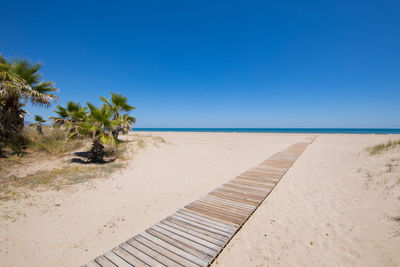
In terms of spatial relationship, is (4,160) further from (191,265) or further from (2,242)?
(191,265)

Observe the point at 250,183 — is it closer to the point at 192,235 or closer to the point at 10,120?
the point at 192,235

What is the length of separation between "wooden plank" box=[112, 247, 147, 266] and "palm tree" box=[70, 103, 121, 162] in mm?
5745

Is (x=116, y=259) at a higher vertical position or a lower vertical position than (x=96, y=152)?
lower

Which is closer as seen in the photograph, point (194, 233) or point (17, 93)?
point (194, 233)

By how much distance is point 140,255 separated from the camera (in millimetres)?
2482

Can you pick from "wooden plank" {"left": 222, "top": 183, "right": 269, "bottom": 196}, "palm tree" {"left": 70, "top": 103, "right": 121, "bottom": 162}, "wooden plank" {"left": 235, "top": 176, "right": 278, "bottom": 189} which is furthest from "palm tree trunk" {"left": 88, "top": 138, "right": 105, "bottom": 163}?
"wooden plank" {"left": 235, "top": 176, "right": 278, "bottom": 189}

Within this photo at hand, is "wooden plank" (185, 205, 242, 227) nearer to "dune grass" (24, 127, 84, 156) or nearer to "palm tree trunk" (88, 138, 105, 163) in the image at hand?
"palm tree trunk" (88, 138, 105, 163)

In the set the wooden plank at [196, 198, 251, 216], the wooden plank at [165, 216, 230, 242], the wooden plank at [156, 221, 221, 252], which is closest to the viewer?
the wooden plank at [156, 221, 221, 252]

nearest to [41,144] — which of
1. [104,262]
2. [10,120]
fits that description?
[10,120]

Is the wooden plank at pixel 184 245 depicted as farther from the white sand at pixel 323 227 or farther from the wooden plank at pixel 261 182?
the wooden plank at pixel 261 182

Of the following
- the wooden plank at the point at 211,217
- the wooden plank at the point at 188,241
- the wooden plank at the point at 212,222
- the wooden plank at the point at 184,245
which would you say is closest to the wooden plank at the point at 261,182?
the wooden plank at the point at 211,217

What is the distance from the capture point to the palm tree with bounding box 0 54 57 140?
7207 millimetres

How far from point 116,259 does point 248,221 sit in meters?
2.77

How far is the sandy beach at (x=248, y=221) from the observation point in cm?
260
